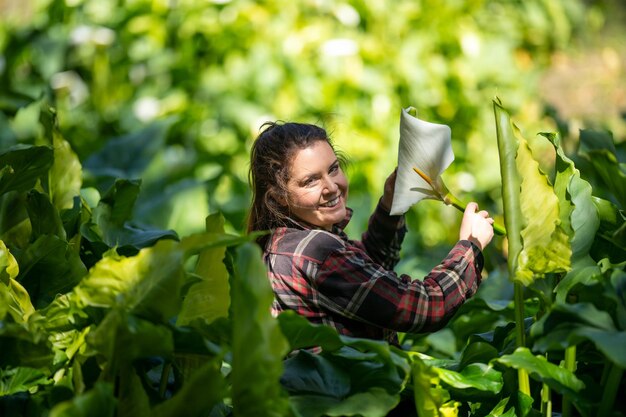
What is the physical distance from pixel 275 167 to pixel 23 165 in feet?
1.43

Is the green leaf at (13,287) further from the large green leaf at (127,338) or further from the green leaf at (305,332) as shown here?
the green leaf at (305,332)

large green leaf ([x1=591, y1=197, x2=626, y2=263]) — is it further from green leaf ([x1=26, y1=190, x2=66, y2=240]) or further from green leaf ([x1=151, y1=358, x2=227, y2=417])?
green leaf ([x1=26, y1=190, x2=66, y2=240])

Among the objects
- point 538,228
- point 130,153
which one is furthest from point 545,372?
point 130,153

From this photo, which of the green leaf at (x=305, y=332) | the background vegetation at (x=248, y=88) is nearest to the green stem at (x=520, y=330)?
the green leaf at (x=305, y=332)

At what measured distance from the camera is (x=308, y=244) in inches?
62.9

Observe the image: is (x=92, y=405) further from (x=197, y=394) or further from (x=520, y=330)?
(x=520, y=330)

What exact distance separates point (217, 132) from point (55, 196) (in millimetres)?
2613

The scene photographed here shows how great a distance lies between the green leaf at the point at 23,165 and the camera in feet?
5.31

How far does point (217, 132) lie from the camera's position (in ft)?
14.6

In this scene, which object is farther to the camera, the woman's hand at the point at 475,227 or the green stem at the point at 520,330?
the woman's hand at the point at 475,227

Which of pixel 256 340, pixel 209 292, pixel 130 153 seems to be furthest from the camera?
pixel 130 153

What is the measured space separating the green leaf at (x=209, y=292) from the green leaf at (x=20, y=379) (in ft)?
0.72

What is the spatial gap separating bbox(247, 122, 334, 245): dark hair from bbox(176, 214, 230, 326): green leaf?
283 mm

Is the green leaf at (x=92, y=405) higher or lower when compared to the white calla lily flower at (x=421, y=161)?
lower
